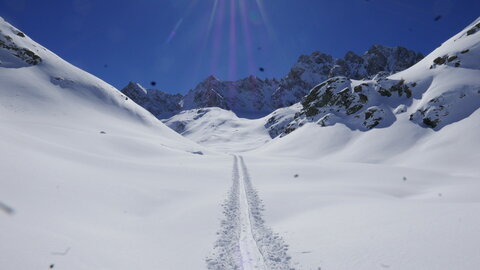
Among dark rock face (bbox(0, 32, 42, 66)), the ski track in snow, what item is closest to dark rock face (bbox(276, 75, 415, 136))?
the ski track in snow

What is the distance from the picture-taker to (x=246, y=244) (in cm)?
806

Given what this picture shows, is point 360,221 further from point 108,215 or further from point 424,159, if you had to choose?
point 424,159

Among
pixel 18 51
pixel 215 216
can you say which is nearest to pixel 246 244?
pixel 215 216

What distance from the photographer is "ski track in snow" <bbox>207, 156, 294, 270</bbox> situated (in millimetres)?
6777

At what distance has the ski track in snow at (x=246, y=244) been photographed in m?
6.78

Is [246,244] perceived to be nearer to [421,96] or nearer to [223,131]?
[421,96]

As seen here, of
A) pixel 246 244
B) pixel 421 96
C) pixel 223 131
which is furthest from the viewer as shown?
pixel 223 131

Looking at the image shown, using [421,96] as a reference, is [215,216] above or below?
below

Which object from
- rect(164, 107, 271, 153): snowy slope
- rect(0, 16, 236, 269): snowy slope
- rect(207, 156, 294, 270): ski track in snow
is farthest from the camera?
rect(164, 107, 271, 153): snowy slope

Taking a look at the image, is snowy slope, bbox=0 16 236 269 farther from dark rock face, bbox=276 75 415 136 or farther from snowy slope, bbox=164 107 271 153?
snowy slope, bbox=164 107 271 153

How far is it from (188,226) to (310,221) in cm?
488

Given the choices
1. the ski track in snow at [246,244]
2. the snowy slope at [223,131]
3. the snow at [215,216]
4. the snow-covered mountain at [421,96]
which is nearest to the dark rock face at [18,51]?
the snow at [215,216]

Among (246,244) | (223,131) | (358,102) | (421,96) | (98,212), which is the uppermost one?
(223,131)

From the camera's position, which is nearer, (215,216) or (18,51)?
(215,216)
